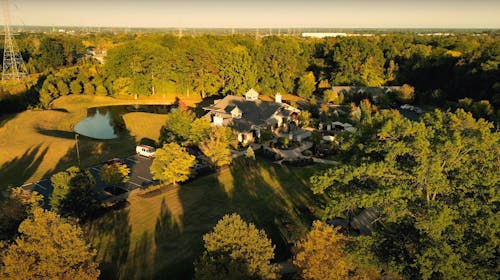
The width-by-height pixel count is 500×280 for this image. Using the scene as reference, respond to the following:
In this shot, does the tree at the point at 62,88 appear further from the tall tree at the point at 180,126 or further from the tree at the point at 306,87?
the tree at the point at 306,87

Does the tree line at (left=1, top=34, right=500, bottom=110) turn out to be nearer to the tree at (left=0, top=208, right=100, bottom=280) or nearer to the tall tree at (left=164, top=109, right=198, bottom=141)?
the tall tree at (left=164, top=109, right=198, bottom=141)

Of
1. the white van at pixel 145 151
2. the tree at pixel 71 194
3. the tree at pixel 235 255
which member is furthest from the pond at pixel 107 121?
the tree at pixel 235 255

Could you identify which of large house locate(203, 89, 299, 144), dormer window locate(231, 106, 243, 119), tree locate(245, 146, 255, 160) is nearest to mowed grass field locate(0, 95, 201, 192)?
large house locate(203, 89, 299, 144)

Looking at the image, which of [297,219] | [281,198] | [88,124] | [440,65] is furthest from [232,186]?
[440,65]

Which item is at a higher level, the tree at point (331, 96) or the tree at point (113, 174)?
the tree at point (331, 96)

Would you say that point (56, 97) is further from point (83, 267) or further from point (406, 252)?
point (406, 252)

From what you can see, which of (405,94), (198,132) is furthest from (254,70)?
(198,132)

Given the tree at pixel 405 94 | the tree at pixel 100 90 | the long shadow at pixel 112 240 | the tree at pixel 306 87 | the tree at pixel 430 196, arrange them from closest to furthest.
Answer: the tree at pixel 430 196 < the long shadow at pixel 112 240 < the tree at pixel 405 94 < the tree at pixel 306 87 < the tree at pixel 100 90
